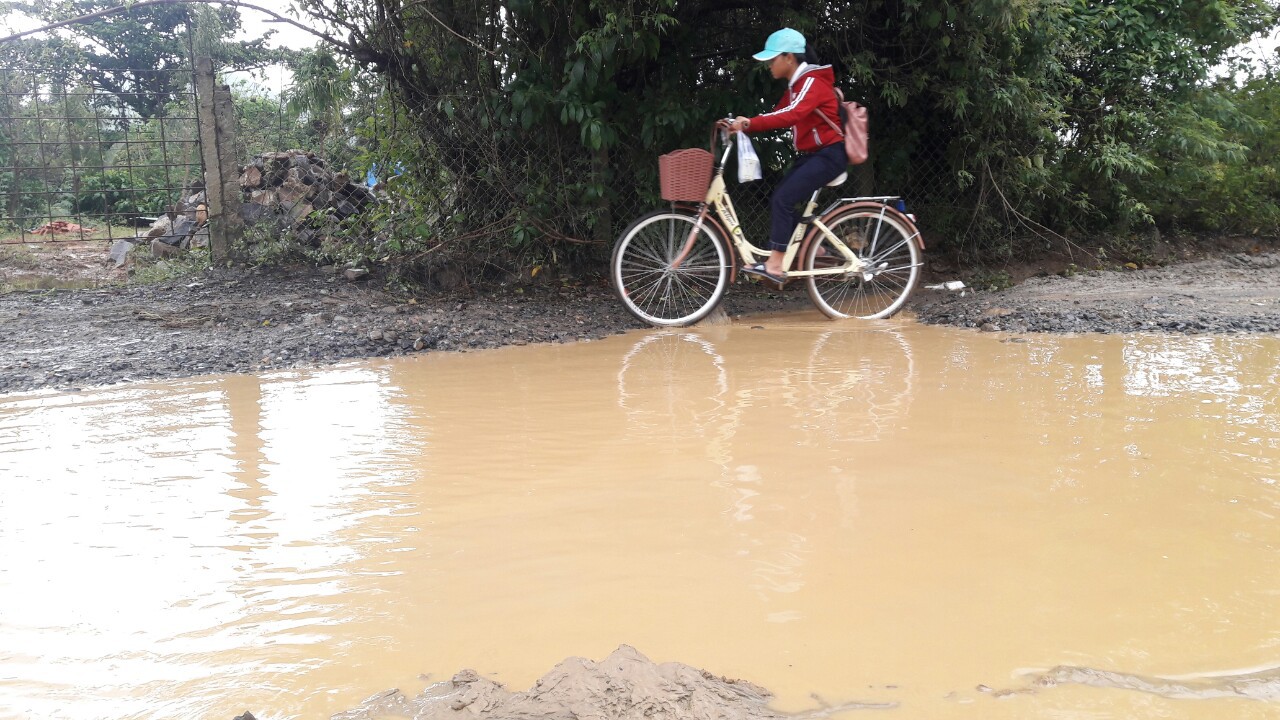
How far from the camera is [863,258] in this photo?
21.4ft

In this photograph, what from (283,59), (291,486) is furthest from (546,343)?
(283,59)

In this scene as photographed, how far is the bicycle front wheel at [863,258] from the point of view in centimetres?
646

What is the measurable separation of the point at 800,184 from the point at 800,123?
39cm

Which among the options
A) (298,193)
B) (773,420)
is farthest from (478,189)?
(773,420)

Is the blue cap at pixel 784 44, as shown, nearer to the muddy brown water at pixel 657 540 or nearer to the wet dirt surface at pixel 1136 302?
the wet dirt surface at pixel 1136 302

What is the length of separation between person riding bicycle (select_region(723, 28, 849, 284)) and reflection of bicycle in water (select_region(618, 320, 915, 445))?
985 mm

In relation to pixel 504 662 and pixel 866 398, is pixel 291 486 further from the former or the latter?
pixel 866 398

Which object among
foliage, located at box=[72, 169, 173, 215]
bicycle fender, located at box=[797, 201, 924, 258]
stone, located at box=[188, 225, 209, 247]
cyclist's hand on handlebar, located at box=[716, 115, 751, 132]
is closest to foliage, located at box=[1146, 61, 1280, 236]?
bicycle fender, located at box=[797, 201, 924, 258]

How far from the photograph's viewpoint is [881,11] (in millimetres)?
7266

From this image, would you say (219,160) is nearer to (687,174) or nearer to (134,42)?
(687,174)

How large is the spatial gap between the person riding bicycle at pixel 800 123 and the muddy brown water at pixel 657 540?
210 cm

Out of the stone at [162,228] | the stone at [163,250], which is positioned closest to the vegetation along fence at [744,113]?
the stone at [163,250]

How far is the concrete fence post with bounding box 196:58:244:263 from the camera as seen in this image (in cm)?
828

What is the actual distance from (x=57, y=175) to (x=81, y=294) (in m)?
5.42
